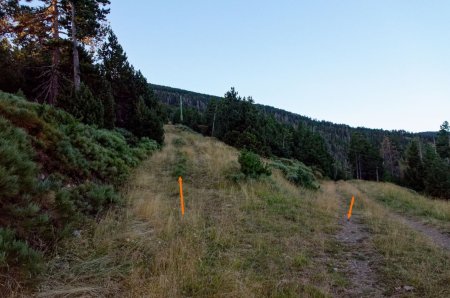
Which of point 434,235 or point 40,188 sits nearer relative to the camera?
point 40,188

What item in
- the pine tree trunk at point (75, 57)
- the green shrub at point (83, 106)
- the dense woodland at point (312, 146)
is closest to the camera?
the green shrub at point (83, 106)

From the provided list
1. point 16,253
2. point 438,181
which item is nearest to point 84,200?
point 16,253

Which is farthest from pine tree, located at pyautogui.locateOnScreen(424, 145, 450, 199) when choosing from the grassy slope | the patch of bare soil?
the grassy slope

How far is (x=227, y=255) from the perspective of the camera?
5.15 m

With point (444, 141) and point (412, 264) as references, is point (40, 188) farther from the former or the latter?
point (444, 141)

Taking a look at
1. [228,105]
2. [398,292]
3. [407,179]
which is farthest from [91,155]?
[407,179]

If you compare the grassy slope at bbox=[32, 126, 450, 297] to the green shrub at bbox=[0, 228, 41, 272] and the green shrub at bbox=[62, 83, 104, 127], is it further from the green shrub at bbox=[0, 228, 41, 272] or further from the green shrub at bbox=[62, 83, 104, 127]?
the green shrub at bbox=[62, 83, 104, 127]

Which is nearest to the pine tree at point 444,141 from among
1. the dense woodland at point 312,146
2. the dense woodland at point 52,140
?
the dense woodland at point 312,146

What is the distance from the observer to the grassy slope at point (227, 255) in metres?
3.90

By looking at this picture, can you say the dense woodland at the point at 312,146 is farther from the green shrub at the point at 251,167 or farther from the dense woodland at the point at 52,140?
the green shrub at the point at 251,167

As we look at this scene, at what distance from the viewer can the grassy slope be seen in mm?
3902

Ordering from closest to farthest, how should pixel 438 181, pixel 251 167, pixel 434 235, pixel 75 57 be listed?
pixel 434 235, pixel 251 167, pixel 75 57, pixel 438 181

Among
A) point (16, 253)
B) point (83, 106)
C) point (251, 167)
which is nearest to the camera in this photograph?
point (16, 253)

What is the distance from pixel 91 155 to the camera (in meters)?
8.59
